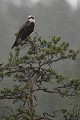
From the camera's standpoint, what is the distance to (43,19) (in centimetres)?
13000

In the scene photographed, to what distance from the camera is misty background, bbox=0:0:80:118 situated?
11088 centimetres

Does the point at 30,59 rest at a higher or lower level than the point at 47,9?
lower

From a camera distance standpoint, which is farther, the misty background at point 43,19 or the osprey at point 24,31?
the misty background at point 43,19

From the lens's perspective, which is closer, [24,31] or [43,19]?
[24,31]

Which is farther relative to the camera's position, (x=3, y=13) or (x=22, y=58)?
(x=3, y=13)

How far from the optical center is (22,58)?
41.8 ft

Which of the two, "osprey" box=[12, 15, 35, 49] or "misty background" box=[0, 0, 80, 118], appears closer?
"osprey" box=[12, 15, 35, 49]

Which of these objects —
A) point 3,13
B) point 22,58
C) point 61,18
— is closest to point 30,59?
point 22,58

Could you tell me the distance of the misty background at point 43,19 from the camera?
4365 inches

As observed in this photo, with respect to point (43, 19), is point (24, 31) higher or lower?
lower

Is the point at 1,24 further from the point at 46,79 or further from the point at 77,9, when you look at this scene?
the point at 46,79

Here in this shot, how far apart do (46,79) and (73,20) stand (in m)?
117

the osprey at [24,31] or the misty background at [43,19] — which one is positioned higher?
the misty background at [43,19]

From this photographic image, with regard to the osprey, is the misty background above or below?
above
